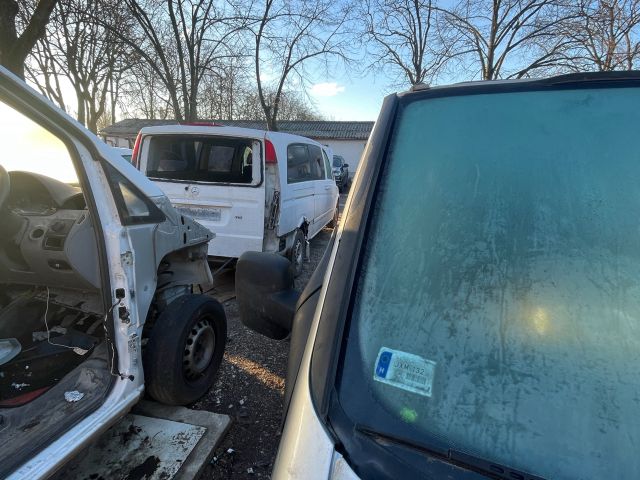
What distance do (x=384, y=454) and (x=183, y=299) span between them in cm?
222

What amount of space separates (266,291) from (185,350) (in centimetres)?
147

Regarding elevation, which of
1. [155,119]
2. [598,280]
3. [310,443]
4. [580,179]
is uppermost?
[155,119]

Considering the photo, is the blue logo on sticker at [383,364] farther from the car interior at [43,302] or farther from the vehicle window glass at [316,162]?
the vehicle window glass at [316,162]

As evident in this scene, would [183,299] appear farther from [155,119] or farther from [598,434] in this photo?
[155,119]

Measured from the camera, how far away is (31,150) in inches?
105

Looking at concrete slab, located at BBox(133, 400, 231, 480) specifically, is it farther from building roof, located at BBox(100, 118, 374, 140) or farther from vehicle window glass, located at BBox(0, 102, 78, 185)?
building roof, located at BBox(100, 118, 374, 140)

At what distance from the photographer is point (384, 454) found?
0.88m

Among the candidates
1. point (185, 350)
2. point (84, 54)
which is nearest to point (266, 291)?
point (185, 350)

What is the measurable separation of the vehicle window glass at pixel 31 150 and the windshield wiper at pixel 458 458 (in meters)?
2.35

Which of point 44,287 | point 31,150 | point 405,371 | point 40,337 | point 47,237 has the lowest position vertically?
point 40,337

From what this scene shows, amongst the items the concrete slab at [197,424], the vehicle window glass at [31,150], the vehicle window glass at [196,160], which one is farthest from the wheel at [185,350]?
the vehicle window glass at [196,160]

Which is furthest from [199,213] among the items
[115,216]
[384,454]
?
[384,454]

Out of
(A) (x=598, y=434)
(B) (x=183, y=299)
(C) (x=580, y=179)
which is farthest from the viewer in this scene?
(B) (x=183, y=299)

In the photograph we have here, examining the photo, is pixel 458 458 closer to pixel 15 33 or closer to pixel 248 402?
pixel 248 402
